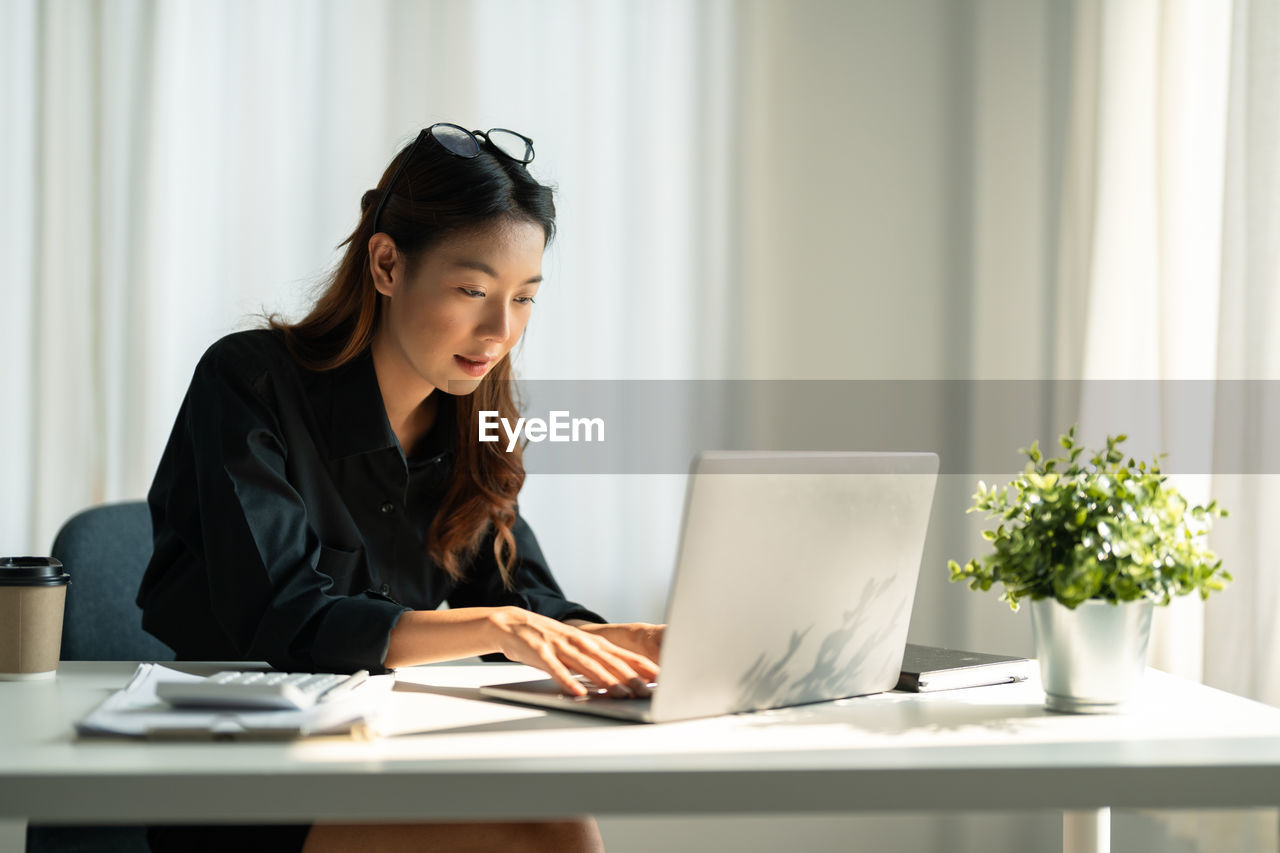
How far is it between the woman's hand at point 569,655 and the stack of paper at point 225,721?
0.19 m

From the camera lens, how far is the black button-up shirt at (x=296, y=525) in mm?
1183

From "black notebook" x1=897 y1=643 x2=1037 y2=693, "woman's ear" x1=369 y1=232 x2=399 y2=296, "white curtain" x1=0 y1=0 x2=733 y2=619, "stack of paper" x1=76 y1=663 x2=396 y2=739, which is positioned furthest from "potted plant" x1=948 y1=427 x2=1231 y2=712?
"white curtain" x1=0 y1=0 x2=733 y2=619

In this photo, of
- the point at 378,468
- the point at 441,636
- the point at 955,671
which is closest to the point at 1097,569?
the point at 955,671

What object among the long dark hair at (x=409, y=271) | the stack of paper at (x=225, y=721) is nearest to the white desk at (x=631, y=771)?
the stack of paper at (x=225, y=721)

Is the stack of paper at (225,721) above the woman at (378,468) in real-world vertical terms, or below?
below

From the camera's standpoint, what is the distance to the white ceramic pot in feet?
3.20

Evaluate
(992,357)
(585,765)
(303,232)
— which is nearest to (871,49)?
(992,357)

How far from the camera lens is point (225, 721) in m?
0.85

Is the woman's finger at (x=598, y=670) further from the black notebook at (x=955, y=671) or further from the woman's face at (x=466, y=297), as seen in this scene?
the woman's face at (x=466, y=297)

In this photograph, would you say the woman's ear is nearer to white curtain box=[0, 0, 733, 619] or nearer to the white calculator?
the white calculator

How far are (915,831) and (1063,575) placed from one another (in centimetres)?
169

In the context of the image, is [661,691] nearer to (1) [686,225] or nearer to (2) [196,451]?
(2) [196,451]

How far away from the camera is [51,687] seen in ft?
3.63

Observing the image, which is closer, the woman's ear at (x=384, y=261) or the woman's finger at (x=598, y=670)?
the woman's finger at (x=598, y=670)
